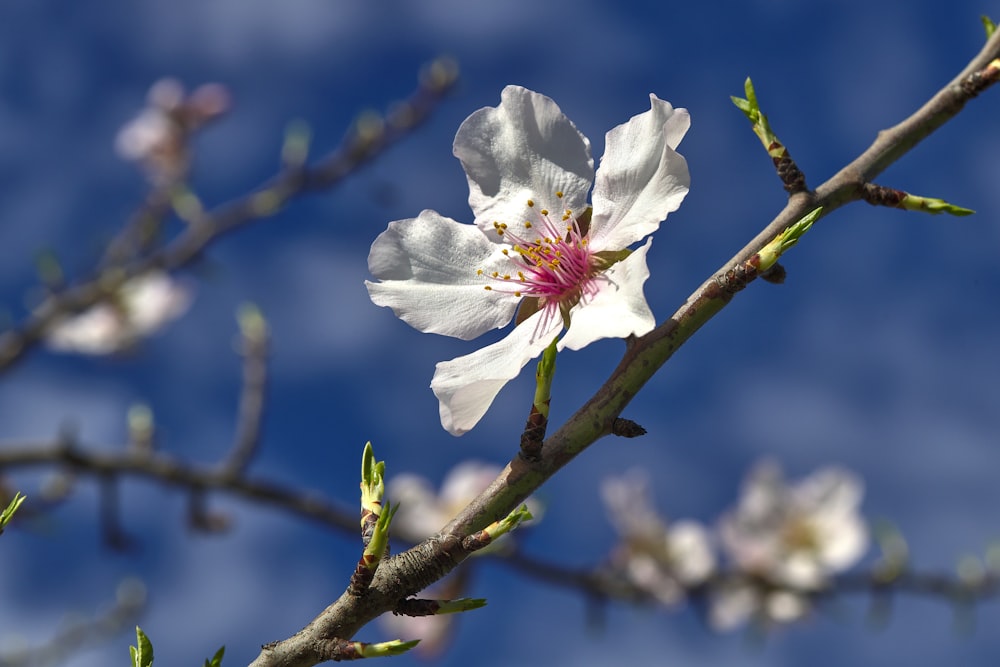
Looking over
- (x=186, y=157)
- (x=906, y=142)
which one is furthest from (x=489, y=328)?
(x=186, y=157)

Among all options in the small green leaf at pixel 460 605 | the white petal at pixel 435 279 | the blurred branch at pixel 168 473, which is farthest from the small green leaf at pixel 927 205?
the blurred branch at pixel 168 473

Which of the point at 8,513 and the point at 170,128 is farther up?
the point at 170,128

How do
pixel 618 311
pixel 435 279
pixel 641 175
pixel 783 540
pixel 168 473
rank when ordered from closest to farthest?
1. pixel 618 311
2. pixel 641 175
3. pixel 435 279
4. pixel 168 473
5. pixel 783 540

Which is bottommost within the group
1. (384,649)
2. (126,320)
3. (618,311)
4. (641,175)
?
(384,649)

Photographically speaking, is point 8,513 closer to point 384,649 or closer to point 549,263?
point 384,649

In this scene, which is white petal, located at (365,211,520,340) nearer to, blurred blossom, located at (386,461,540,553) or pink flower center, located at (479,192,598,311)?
pink flower center, located at (479,192,598,311)

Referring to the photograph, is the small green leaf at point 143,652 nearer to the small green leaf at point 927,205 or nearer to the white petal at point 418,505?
the small green leaf at point 927,205

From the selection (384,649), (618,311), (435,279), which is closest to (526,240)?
(435,279)

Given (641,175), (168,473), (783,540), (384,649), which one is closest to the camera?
(384,649)
